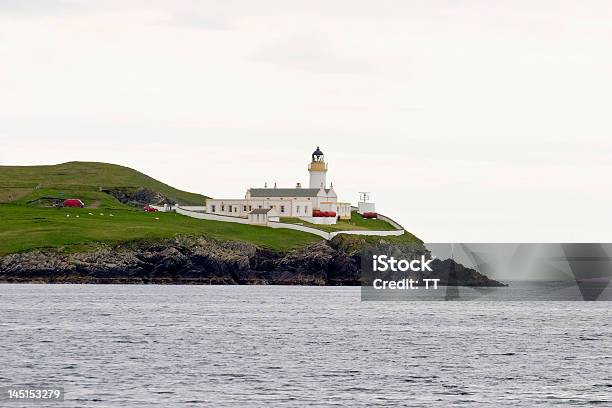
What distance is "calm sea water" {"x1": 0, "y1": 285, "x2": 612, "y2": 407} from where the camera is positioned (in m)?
59.9

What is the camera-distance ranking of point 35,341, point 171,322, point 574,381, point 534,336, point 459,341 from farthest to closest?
point 171,322 < point 534,336 < point 459,341 < point 35,341 < point 574,381

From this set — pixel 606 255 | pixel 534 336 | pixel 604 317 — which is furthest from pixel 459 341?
pixel 606 255

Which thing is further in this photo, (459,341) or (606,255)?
(606,255)

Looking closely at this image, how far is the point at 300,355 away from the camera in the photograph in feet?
253

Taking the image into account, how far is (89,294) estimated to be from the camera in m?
158

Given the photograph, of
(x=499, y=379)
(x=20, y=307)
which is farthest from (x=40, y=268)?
(x=499, y=379)

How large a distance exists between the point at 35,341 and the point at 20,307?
134ft

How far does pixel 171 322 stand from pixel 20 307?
24.8m

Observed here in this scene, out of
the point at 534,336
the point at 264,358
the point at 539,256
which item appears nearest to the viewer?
the point at 264,358

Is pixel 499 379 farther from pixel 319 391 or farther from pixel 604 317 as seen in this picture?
pixel 604 317

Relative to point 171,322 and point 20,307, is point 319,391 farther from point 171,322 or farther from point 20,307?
point 20,307

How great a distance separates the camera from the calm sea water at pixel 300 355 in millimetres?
59906

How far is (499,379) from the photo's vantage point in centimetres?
6681

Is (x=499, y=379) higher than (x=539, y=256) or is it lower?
lower
